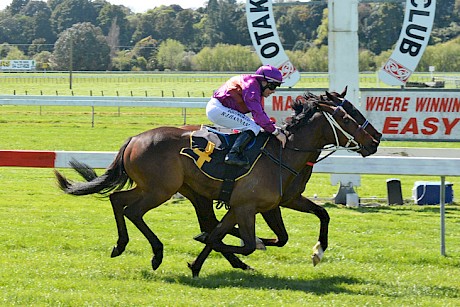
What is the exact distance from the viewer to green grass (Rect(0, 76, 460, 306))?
618 cm

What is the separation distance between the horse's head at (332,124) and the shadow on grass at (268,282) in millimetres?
1097

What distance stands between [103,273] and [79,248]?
3.59ft

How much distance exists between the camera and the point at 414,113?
11.8 m

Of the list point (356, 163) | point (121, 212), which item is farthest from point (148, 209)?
point (356, 163)

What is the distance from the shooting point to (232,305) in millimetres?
5891

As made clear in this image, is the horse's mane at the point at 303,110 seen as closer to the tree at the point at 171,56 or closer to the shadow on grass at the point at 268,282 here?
the shadow on grass at the point at 268,282

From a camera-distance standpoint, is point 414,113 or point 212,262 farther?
point 414,113

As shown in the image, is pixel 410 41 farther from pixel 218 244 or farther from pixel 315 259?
pixel 218 244

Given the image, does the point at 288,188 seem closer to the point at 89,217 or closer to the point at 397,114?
the point at 89,217

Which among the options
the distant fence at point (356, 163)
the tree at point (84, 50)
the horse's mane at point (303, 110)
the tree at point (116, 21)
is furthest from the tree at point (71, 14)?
the horse's mane at point (303, 110)

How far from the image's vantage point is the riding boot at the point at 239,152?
6.85 meters

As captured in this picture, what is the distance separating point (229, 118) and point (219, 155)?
12.9 inches

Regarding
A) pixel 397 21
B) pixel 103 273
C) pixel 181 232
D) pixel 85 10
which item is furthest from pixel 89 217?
pixel 85 10

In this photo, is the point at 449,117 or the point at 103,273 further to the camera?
the point at 449,117
